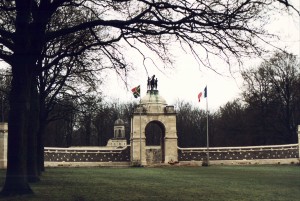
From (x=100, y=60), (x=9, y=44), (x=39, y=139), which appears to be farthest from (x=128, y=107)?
(x=9, y=44)

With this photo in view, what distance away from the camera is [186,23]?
10898mm

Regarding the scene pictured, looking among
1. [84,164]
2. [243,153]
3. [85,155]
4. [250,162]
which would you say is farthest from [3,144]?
[250,162]

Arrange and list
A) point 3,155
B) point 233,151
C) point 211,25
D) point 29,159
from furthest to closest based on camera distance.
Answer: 1. point 233,151
2. point 3,155
3. point 29,159
4. point 211,25

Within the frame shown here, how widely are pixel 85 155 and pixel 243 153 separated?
15.4 meters

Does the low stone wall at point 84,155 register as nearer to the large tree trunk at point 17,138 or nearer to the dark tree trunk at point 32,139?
the dark tree trunk at point 32,139

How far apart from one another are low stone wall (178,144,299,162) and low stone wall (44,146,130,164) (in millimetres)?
6026

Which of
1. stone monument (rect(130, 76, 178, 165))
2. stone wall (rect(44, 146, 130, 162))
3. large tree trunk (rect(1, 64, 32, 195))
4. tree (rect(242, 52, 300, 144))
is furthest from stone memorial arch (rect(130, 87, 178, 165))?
large tree trunk (rect(1, 64, 32, 195))

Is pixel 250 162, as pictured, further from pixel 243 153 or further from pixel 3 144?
pixel 3 144

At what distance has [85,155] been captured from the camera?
45.2 metres

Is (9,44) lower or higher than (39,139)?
higher

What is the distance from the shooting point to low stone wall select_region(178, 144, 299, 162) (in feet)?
140

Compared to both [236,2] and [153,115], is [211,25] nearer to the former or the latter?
[236,2]

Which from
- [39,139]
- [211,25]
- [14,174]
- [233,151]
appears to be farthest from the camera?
[233,151]

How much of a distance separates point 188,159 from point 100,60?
3063cm
